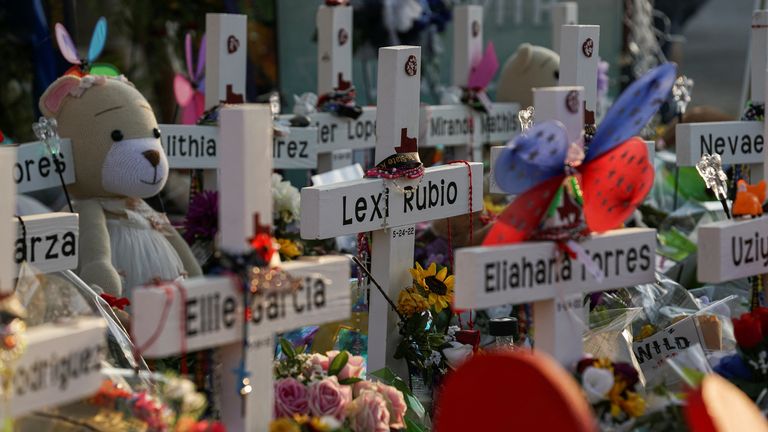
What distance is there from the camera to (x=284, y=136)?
11.9ft

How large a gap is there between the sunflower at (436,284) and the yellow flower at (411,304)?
3cm

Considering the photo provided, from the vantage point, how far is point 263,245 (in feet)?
6.07

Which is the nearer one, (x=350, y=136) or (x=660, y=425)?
(x=660, y=425)

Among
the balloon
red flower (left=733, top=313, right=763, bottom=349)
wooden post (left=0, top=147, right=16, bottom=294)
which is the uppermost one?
wooden post (left=0, top=147, right=16, bottom=294)

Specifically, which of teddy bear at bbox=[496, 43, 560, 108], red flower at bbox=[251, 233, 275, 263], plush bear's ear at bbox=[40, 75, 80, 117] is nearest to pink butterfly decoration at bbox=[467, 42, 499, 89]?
teddy bear at bbox=[496, 43, 560, 108]

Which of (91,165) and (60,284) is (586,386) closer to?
(60,284)

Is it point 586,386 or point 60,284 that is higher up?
point 60,284

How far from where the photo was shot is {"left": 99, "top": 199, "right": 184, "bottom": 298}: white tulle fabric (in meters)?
3.12

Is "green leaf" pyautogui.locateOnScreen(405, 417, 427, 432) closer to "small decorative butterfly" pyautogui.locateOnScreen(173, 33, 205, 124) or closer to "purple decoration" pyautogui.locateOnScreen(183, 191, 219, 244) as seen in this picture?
"purple decoration" pyautogui.locateOnScreen(183, 191, 219, 244)

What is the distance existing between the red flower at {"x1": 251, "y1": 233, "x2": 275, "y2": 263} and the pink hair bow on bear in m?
2.41

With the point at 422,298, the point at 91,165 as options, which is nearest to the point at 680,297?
the point at 422,298

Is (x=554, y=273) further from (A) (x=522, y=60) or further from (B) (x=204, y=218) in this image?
(A) (x=522, y=60)

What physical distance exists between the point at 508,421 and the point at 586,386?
0.40 m

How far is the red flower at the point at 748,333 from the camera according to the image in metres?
2.16
